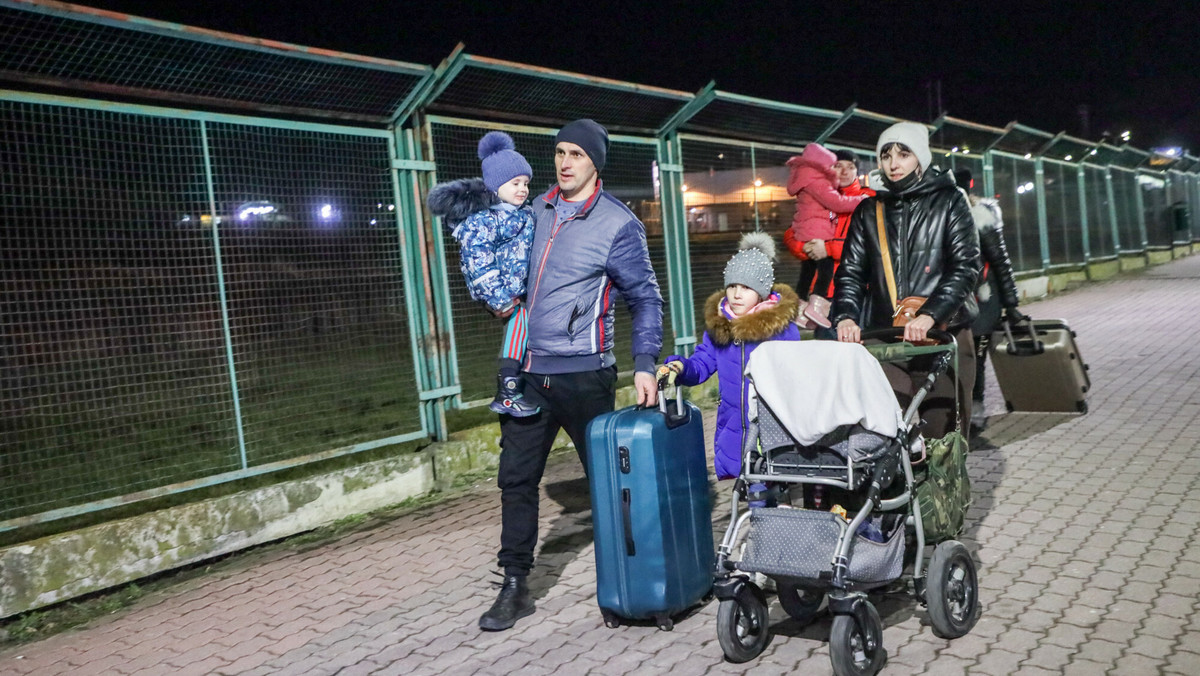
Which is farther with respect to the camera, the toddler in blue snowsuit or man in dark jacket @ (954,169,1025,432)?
man in dark jacket @ (954,169,1025,432)

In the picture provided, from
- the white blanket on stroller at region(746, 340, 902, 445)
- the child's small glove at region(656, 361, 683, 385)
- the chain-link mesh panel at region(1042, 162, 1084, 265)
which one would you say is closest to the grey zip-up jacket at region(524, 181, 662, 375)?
the child's small glove at region(656, 361, 683, 385)

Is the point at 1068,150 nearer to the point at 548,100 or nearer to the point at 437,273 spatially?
the point at 548,100

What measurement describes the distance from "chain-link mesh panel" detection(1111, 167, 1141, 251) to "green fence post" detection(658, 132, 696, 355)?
17885mm

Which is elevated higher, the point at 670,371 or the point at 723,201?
the point at 723,201

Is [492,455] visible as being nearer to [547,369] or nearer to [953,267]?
[547,369]

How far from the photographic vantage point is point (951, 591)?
373 centimetres

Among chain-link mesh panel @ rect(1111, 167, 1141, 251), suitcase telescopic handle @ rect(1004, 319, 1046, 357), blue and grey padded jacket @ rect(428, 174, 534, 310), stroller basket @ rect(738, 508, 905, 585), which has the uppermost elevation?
chain-link mesh panel @ rect(1111, 167, 1141, 251)

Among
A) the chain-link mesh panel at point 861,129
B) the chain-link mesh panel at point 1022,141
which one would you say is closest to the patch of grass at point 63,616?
the chain-link mesh panel at point 861,129

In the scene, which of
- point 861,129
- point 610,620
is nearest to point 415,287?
point 610,620

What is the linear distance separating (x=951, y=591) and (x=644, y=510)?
3.81 ft

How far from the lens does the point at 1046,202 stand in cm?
1894

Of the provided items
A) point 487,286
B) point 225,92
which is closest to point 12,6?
point 225,92

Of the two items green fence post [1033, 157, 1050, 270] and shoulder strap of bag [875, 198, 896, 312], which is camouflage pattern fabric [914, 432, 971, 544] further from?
green fence post [1033, 157, 1050, 270]

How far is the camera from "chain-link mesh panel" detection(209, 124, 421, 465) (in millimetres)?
→ 6012
